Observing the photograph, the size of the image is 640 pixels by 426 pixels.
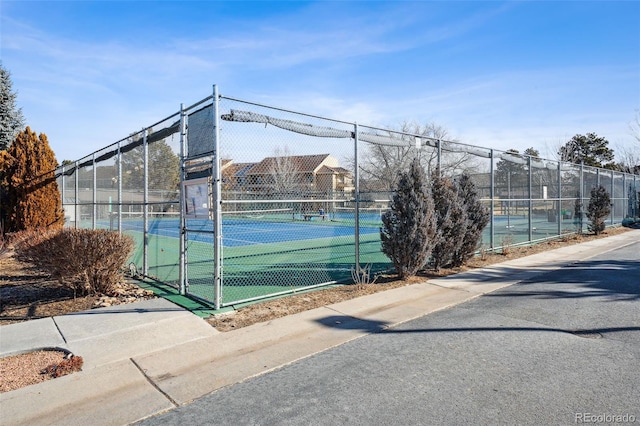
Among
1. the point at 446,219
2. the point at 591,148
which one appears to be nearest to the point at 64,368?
the point at 446,219

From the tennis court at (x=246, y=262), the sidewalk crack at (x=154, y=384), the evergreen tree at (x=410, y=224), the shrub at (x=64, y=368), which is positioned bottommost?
the sidewalk crack at (x=154, y=384)

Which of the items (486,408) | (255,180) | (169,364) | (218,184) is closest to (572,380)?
(486,408)

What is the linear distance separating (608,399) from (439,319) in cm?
250

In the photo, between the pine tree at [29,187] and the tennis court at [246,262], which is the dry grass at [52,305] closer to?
the tennis court at [246,262]

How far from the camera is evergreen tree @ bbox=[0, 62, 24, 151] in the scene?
74.2 ft

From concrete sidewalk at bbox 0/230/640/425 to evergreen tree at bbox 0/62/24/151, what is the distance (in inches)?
880

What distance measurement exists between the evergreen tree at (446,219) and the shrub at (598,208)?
11.7m

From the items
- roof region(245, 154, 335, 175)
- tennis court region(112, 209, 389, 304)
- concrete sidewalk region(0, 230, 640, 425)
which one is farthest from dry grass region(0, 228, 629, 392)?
roof region(245, 154, 335, 175)

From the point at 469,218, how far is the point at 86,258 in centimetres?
823

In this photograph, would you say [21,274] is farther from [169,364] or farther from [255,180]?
[169,364]

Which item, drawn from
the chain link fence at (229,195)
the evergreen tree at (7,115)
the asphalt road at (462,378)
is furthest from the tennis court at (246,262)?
the evergreen tree at (7,115)

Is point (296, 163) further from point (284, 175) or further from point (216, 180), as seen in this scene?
point (216, 180)

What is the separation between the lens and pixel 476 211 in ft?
33.1

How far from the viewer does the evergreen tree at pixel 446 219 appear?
9062 millimetres
